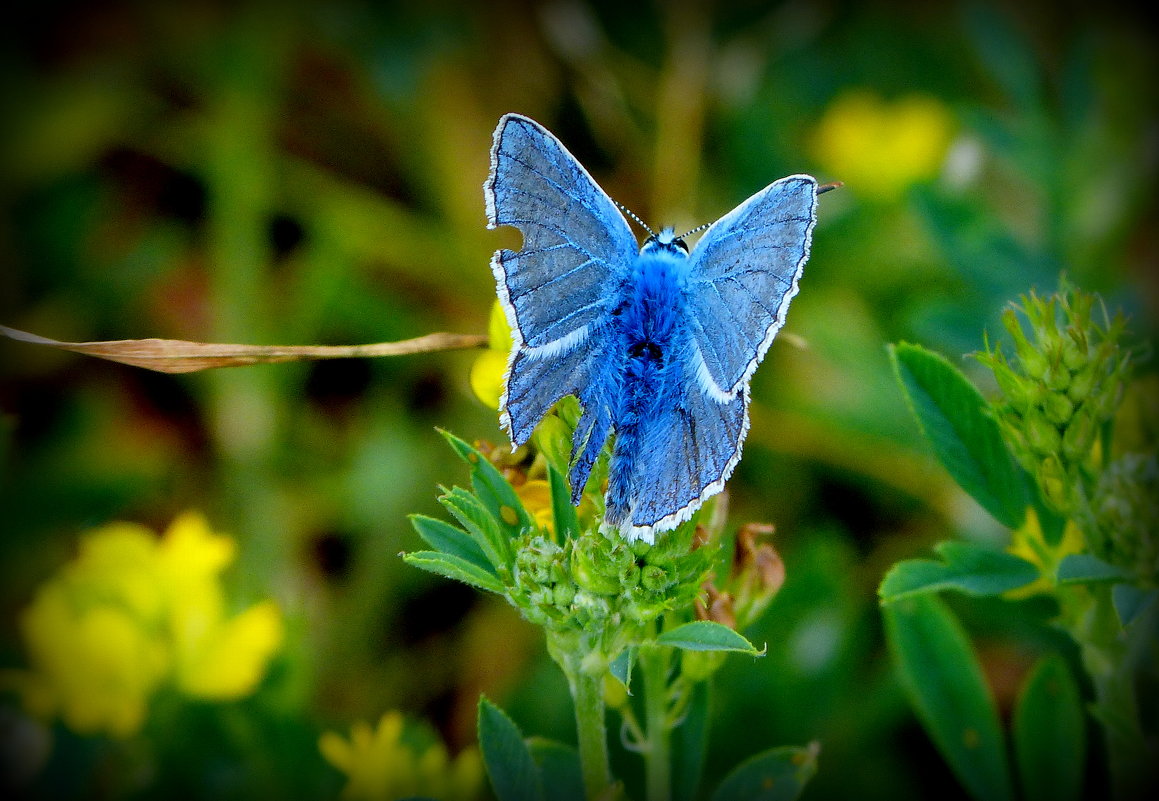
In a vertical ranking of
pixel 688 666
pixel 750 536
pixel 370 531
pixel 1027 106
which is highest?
pixel 1027 106

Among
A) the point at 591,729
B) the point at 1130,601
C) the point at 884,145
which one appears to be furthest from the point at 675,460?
the point at 884,145

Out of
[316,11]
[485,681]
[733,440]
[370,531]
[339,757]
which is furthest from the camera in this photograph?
[316,11]

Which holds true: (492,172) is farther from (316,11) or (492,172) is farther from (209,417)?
(316,11)

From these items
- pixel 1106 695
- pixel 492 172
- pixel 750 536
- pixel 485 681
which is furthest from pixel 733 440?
pixel 485 681

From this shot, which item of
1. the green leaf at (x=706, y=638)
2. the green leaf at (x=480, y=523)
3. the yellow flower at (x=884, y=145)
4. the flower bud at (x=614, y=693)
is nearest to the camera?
the green leaf at (x=706, y=638)

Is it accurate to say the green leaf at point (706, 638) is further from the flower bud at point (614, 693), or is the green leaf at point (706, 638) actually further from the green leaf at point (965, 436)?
the green leaf at point (965, 436)

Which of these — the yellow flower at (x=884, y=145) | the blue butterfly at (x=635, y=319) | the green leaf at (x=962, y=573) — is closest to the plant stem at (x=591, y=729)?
the blue butterfly at (x=635, y=319)
